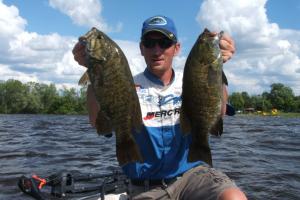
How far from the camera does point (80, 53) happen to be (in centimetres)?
508

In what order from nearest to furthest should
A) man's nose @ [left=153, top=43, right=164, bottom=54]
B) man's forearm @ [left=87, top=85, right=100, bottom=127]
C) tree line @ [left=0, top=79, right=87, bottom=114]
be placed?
man's forearm @ [left=87, top=85, right=100, bottom=127]
man's nose @ [left=153, top=43, right=164, bottom=54]
tree line @ [left=0, top=79, right=87, bottom=114]

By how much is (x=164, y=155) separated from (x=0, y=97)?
14118 cm

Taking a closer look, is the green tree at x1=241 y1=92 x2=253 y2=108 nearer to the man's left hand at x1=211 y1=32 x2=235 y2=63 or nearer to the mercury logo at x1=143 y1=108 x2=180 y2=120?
the mercury logo at x1=143 y1=108 x2=180 y2=120

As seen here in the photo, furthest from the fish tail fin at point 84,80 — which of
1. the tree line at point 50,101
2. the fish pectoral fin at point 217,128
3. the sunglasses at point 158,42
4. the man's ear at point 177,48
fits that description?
the tree line at point 50,101

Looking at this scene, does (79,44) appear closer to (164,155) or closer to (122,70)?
(122,70)

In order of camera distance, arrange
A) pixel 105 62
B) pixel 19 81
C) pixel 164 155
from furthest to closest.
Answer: pixel 19 81 → pixel 164 155 → pixel 105 62

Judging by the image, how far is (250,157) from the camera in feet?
68.5

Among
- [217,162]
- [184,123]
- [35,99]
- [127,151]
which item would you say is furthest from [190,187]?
[35,99]

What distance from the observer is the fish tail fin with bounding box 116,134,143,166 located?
5160mm

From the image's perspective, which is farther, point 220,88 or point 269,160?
point 269,160

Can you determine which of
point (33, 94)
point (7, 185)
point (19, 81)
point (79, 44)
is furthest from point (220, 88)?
point (19, 81)

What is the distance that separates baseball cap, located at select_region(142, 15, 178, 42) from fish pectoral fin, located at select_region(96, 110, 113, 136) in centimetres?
144

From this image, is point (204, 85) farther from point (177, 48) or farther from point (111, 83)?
point (177, 48)

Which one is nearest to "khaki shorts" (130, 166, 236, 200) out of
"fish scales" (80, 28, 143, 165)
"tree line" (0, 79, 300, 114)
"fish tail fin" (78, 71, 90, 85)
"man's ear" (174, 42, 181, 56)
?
"fish scales" (80, 28, 143, 165)
